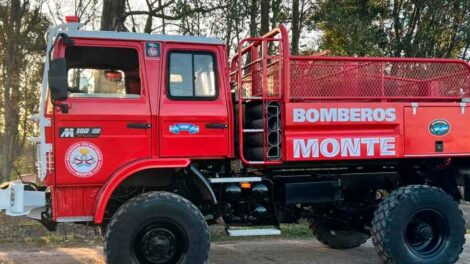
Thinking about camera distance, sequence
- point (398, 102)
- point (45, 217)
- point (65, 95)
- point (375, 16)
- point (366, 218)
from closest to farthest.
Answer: point (65, 95), point (45, 217), point (398, 102), point (366, 218), point (375, 16)

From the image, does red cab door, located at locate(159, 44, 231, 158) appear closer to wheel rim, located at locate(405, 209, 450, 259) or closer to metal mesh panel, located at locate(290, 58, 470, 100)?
metal mesh panel, located at locate(290, 58, 470, 100)

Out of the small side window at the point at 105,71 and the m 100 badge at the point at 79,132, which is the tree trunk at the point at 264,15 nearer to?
the small side window at the point at 105,71

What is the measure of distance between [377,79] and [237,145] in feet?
6.47

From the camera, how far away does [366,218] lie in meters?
7.86

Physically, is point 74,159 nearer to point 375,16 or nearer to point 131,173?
point 131,173

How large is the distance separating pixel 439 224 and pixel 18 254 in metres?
5.70

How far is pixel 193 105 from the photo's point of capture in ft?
21.5

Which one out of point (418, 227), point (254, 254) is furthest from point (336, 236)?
point (418, 227)

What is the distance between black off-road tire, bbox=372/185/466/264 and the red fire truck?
17 mm

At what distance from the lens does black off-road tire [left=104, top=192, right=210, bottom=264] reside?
604cm

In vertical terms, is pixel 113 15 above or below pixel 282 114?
above

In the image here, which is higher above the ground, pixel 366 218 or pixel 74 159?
pixel 74 159

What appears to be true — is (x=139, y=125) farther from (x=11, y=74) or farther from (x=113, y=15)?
(x=11, y=74)

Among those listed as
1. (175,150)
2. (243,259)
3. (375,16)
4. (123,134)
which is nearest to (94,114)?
(123,134)
